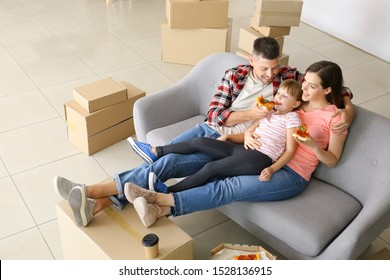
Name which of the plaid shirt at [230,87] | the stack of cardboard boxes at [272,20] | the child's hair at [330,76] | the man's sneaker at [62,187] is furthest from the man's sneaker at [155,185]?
the stack of cardboard boxes at [272,20]

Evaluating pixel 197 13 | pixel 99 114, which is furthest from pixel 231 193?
pixel 197 13

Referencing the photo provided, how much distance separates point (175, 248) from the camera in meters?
1.91

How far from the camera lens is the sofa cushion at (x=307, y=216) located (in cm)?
204

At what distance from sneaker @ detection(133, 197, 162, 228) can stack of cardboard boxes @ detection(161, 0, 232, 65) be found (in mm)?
2393

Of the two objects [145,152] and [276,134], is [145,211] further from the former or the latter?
[276,134]

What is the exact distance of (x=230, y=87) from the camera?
2.55 m

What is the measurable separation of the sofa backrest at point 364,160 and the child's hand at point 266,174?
337mm

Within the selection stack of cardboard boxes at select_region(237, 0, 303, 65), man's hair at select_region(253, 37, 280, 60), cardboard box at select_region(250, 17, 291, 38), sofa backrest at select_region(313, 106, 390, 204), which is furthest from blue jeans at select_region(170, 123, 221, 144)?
cardboard box at select_region(250, 17, 291, 38)

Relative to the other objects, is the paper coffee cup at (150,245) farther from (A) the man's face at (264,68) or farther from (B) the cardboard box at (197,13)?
(B) the cardboard box at (197,13)

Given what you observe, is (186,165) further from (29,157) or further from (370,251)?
(29,157)

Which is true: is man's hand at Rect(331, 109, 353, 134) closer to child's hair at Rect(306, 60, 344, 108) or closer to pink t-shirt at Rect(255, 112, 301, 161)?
child's hair at Rect(306, 60, 344, 108)

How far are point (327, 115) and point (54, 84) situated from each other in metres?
2.53

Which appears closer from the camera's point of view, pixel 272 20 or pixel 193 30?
pixel 272 20

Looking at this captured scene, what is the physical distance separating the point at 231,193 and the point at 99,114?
1.23 metres
